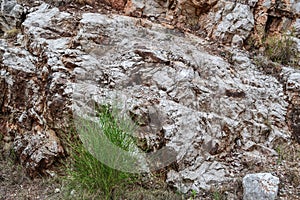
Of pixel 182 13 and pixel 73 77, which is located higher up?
pixel 182 13

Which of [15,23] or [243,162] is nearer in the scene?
[243,162]

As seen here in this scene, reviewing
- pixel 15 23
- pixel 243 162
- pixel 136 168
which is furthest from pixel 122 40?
pixel 243 162

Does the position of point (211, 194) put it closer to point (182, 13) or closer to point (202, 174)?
point (202, 174)

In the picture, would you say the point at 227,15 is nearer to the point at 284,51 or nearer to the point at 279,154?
the point at 284,51

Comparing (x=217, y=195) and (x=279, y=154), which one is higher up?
(x=279, y=154)

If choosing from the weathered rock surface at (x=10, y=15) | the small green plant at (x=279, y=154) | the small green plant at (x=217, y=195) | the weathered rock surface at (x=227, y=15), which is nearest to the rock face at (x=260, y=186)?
the small green plant at (x=217, y=195)

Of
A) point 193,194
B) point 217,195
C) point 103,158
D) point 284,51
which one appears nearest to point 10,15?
point 103,158

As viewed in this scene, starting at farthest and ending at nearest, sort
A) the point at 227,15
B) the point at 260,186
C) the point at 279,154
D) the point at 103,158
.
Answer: the point at 227,15 → the point at 279,154 → the point at 260,186 → the point at 103,158
